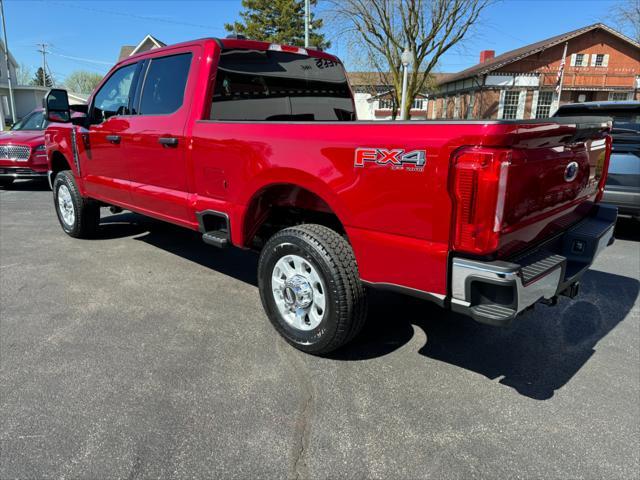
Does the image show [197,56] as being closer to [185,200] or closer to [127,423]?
[185,200]

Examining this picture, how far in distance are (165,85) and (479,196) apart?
3087 mm

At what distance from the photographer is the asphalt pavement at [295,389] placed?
7.21 ft

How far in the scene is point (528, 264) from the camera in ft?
7.95

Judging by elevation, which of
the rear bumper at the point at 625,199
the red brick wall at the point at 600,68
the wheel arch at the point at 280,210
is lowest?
the rear bumper at the point at 625,199

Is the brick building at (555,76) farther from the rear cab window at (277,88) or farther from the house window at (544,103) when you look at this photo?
the rear cab window at (277,88)

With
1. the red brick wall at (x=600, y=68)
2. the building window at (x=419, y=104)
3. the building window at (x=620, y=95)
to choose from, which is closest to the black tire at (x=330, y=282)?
the red brick wall at (x=600, y=68)

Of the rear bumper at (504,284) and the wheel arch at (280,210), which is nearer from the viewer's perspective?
the rear bumper at (504,284)

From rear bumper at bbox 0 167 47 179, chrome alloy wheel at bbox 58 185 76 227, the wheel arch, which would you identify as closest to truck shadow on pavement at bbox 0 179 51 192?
rear bumper at bbox 0 167 47 179

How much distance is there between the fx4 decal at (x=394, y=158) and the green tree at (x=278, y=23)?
111 feet

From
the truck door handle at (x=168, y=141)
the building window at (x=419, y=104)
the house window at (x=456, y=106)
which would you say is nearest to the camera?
the truck door handle at (x=168, y=141)

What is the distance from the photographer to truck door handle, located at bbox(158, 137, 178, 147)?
148 inches

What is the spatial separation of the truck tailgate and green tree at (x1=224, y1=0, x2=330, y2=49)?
110 feet

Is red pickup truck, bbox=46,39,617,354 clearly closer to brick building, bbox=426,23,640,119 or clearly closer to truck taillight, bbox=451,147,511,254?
truck taillight, bbox=451,147,511,254

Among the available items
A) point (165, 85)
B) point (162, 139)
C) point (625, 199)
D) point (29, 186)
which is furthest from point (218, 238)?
point (29, 186)
